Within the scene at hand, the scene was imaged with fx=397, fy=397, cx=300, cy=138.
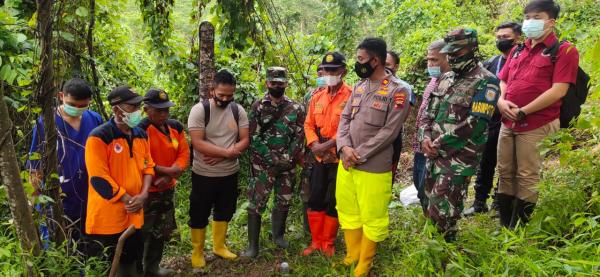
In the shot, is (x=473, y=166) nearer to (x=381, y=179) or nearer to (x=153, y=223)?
(x=381, y=179)

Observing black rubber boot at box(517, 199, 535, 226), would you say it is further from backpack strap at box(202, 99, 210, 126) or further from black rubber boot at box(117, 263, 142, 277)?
black rubber boot at box(117, 263, 142, 277)

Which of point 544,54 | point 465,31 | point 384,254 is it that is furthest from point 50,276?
point 544,54

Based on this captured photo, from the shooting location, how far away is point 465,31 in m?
2.95

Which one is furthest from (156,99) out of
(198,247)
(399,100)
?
(399,100)

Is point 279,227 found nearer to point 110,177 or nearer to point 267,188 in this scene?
point 267,188

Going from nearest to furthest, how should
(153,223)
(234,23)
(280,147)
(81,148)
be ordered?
1. (81,148)
2. (153,223)
3. (280,147)
4. (234,23)

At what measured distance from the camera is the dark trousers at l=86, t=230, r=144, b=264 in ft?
9.30

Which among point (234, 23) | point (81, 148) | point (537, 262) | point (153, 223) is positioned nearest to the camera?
point (537, 262)

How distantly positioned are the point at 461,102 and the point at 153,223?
2792 millimetres

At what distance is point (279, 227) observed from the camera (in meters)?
4.21

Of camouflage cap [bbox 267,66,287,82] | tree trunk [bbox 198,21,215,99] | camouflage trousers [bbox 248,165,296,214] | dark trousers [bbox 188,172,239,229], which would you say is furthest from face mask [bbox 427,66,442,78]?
tree trunk [bbox 198,21,215,99]

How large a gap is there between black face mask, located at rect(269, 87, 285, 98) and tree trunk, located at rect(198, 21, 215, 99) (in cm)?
104

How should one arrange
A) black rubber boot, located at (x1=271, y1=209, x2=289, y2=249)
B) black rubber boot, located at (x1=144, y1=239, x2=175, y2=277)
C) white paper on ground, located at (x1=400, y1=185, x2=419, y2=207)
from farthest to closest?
white paper on ground, located at (x1=400, y1=185, x2=419, y2=207) < black rubber boot, located at (x1=271, y1=209, x2=289, y2=249) < black rubber boot, located at (x1=144, y1=239, x2=175, y2=277)

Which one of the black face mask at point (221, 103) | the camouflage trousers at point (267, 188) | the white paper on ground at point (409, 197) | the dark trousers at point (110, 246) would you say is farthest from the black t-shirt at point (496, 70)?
the dark trousers at point (110, 246)
